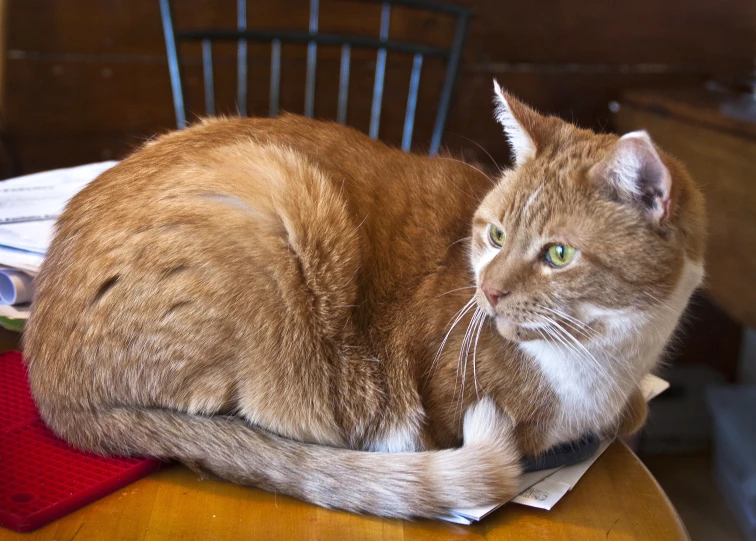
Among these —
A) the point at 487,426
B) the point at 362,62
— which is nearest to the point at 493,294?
the point at 487,426

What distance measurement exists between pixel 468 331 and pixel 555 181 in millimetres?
254

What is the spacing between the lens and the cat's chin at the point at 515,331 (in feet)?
3.49

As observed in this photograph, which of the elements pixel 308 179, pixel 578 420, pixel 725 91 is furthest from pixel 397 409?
pixel 725 91

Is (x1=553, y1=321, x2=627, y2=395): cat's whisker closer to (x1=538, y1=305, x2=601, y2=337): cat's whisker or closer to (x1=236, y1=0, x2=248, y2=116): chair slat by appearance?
(x1=538, y1=305, x2=601, y2=337): cat's whisker

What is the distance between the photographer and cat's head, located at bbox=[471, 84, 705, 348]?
999mm

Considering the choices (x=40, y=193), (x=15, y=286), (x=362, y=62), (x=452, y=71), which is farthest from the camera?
(x=362, y=62)

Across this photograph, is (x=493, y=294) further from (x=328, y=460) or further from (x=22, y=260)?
(x=22, y=260)

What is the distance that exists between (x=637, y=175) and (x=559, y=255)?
0.15 meters

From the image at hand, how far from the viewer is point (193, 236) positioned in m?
1.05

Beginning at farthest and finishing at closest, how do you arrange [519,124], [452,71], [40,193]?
[452,71], [40,193], [519,124]

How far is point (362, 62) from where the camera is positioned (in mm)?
2646

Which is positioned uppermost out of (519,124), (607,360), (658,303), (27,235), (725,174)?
(519,124)

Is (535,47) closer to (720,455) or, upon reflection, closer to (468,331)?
(720,455)

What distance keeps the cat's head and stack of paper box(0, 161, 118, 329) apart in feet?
2.39
